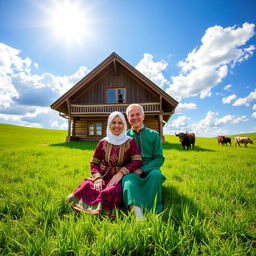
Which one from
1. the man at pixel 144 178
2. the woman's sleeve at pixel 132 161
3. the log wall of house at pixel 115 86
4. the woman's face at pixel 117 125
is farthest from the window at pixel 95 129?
the woman's sleeve at pixel 132 161

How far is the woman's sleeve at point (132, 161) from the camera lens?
6.93 ft

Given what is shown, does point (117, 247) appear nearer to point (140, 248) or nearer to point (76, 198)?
point (140, 248)

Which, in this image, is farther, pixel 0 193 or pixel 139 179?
pixel 0 193

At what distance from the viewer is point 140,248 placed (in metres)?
1.13

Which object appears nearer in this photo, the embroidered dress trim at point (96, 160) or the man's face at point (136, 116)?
the embroidered dress trim at point (96, 160)

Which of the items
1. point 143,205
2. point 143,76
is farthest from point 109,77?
point 143,205

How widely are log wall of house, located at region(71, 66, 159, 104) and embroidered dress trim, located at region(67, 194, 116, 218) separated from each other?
539 inches

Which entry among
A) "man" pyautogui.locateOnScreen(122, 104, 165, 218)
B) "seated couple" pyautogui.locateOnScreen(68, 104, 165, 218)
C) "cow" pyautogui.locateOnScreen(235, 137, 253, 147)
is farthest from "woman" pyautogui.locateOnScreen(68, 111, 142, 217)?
"cow" pyautogui.locateOnScreen(235, 137, 253, 147)

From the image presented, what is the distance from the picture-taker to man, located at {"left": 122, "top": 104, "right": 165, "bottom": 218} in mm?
1750

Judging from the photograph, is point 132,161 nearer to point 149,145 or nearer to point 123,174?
point 123,174

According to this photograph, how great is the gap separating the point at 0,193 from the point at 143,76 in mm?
12924

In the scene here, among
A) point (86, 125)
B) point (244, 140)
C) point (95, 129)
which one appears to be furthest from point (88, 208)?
point (244, 140)

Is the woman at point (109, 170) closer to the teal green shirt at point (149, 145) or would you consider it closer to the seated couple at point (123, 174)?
the seated couple at point (123, 174)

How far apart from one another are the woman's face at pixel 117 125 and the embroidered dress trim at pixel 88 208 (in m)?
1.14
